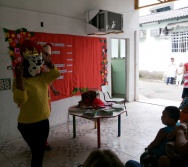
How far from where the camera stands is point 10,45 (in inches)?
123

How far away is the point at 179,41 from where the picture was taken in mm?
9828

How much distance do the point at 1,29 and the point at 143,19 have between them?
8.53 m

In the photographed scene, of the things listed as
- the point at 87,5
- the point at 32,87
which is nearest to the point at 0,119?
the point at 32,87


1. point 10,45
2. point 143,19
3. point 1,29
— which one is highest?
point 143,19

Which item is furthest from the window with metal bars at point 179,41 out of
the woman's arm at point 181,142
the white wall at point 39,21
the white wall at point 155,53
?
the woman's arm at point 181,142

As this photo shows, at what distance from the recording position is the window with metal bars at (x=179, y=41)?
31.4 feet

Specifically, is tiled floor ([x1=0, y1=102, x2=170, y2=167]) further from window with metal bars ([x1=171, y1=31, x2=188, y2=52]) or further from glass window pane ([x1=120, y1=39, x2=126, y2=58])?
window with metal bars ([x1=171, y1=31, x2=188, y2=52])

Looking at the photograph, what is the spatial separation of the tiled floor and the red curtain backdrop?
0.83m

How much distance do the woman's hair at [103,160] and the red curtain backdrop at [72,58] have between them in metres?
2.83

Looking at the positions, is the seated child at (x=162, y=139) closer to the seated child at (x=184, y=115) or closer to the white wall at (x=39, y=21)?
the seated child at (x=184, y=115)

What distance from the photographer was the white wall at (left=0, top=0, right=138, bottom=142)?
3.13 metres

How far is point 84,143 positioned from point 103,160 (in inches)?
97.4

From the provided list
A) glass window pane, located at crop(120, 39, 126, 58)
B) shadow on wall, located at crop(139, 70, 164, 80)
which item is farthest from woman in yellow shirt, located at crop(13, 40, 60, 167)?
shadow on wall, located at crop(139, 70, 164, 80)

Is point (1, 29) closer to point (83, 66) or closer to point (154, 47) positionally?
point (83, 66)
